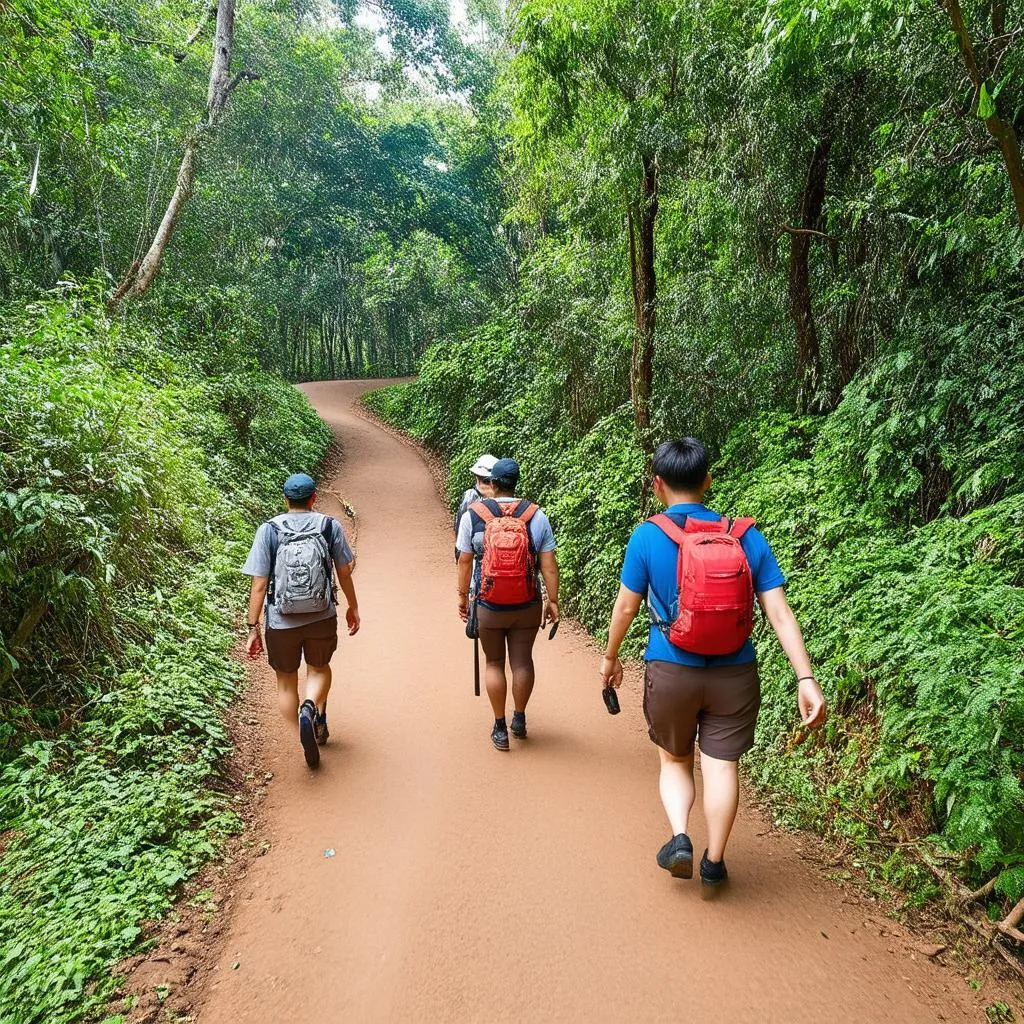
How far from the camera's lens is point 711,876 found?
9.43 feet

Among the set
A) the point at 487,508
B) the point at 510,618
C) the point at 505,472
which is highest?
the point at 505,472

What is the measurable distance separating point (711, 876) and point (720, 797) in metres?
0.40

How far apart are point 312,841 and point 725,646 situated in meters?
2.46

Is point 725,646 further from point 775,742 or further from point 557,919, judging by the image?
point 775,742

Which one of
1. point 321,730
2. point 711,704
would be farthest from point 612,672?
point 321,730

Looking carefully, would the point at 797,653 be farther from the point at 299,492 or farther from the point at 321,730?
the point at 321,730

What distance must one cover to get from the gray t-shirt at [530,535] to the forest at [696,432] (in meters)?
1.69

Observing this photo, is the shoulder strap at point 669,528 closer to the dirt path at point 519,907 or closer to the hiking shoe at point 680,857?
the hiking shoe at point 680,857

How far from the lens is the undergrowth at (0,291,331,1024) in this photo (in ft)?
9.18

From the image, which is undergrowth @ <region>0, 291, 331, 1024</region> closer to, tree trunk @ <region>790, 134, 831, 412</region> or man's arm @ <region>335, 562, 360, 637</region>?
man's arm @ <region>335, 562, 360, 637</region>

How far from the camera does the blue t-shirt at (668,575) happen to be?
2.78 meters

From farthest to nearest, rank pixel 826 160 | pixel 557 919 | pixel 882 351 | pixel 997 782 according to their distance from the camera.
→ pixel 826 160 → pixel 882 351 → pixel 557 919 → pixel 997 782

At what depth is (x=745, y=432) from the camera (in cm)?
621

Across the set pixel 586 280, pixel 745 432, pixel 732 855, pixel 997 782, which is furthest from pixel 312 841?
pixel 586 280
